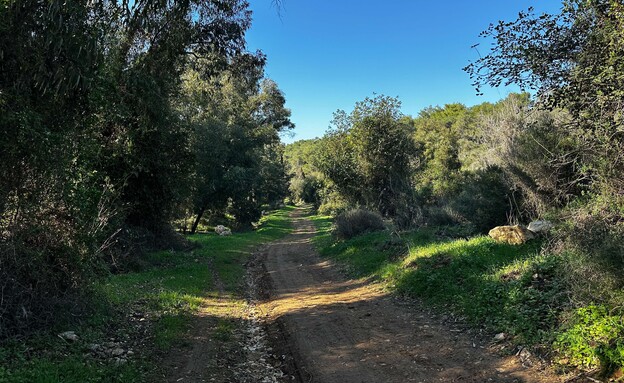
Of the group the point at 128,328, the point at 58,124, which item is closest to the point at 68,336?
the point at 128,328

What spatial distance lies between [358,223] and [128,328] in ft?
48.1

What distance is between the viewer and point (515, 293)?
7.52 metres

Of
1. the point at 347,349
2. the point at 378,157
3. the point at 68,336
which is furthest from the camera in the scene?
the point at 378,157

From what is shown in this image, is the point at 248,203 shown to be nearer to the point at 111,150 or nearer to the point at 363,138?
the point at 363,138

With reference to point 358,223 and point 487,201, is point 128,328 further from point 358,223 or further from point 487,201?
point 358,223

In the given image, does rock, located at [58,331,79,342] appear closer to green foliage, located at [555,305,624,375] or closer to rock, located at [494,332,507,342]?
rock, located at [494,332,507,342]

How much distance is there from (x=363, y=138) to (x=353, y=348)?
1834 cm

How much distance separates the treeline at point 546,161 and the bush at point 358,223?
5.01 feet

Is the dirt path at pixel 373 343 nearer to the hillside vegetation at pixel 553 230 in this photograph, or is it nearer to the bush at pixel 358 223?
the hillside vegetation at pixel 553 230

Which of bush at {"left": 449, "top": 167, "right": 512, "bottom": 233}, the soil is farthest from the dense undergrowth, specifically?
bush at {"left": 449, "top": 167, "right": 512, "bottom": 233}

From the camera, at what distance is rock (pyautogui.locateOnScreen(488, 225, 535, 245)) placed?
10.8 meters

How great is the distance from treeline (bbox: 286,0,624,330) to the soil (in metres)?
1.81

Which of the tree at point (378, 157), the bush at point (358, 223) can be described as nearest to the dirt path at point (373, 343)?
the bush at point (358, 223)

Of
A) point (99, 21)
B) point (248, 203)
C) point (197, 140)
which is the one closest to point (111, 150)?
point (99, 21)
